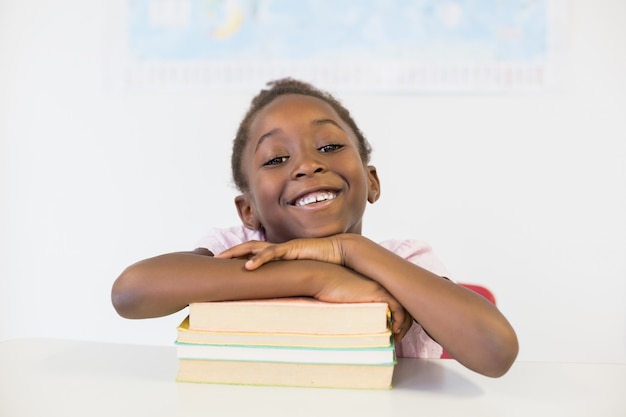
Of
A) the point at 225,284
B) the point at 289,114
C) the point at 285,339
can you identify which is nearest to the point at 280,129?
the point at 289,114

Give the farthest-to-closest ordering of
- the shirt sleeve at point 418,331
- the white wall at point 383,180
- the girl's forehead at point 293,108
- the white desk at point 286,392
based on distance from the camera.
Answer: the white wall at point 383,180, the girl's forehead at point 293,108, the shirt sleeve at point 418,331, the white desk at point 286,392

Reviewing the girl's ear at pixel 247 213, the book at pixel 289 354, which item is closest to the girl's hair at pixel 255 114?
the girl's ear at pixel 247 213

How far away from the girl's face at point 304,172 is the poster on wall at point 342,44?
109cm

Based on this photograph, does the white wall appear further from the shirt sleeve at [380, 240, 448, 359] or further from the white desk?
the white desk

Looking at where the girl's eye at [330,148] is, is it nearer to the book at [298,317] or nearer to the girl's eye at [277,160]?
the girl's eye at [277,160]

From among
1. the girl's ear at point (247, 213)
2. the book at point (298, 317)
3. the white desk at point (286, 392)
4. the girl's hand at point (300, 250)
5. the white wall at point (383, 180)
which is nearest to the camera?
the white desk at point (286, 392)

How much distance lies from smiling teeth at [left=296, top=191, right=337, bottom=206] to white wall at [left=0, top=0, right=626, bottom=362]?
1.18m

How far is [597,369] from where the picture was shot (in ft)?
2.59

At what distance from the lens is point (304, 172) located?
1.05 meters

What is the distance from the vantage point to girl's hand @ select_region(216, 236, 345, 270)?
88 centimetres

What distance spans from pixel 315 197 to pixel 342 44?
4.25 feet

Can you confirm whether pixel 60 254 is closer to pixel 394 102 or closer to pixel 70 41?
pixel 70 41

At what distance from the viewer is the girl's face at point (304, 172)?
106 centimetres

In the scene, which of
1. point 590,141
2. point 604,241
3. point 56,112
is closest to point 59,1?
point 56,112
